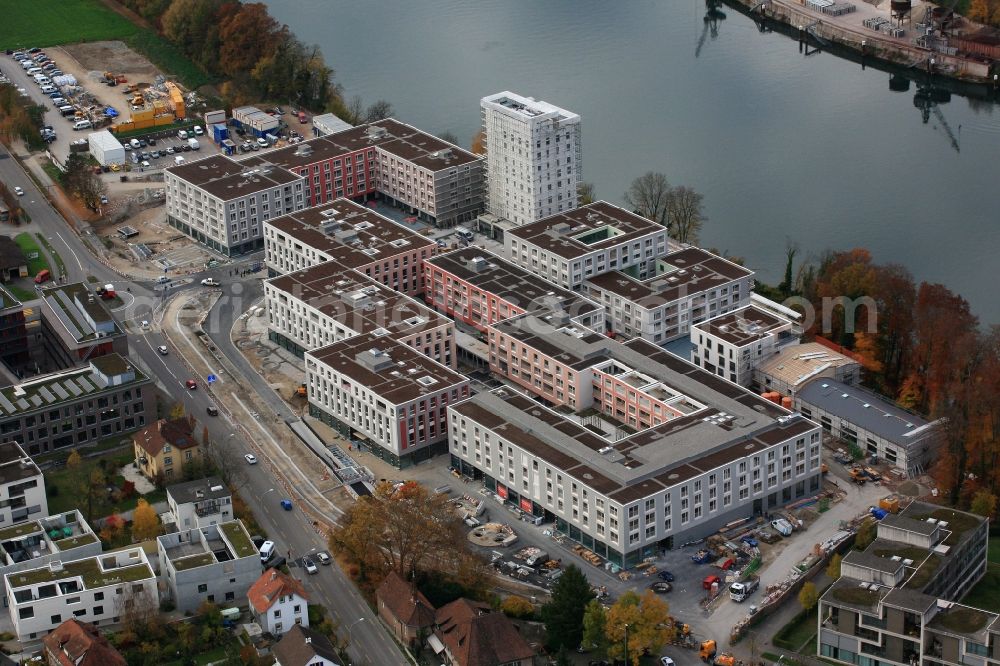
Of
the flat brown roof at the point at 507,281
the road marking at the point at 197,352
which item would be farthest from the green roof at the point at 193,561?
the flat brown roof at the point at 507,281

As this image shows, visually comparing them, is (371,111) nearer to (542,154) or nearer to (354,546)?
(542,154)

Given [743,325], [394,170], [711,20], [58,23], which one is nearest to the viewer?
[743,325]

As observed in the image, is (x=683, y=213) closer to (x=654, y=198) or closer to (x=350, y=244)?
(x=654, y=198)

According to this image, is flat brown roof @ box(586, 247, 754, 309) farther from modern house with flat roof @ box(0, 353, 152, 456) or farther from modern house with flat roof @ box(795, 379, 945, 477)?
modern house with flat roof @ box(0, 353, 152, 456)

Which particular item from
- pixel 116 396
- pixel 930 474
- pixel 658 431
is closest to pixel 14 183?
pixel 116 396

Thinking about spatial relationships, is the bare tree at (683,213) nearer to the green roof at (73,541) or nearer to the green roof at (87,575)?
the green roof at (73,541)

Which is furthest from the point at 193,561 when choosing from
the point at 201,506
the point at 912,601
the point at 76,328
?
the point at 912,601
